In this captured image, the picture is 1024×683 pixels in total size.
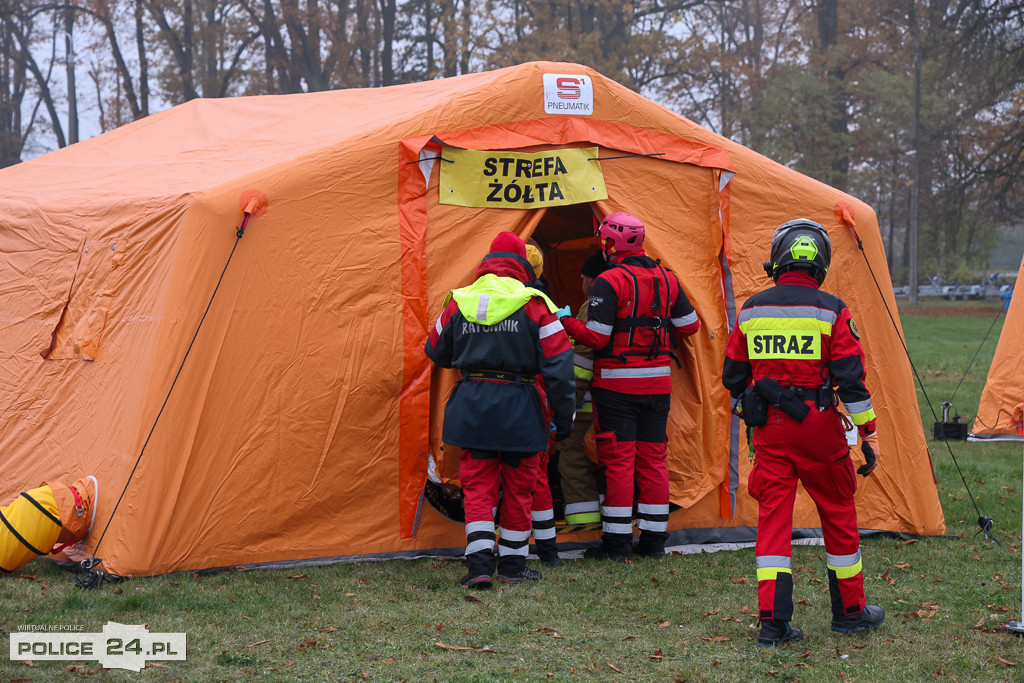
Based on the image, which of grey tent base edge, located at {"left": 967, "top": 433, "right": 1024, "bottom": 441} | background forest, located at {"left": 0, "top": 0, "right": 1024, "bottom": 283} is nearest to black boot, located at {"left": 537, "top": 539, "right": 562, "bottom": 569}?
grey tent base edge, located at {"left": 967, "top": 433, "right": 1024, "bottom": 441}

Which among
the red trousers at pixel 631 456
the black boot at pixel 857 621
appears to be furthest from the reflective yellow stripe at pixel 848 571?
the red trousers at pixel 631 456

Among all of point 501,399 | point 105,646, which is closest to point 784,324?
point 501,399

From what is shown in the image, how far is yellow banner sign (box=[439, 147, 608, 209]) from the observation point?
6.23 meters

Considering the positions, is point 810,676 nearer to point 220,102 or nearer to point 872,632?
point 872,632

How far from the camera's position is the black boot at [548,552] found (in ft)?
19.5

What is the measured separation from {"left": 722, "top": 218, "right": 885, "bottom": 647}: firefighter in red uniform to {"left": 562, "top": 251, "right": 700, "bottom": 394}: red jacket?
131 centimetres

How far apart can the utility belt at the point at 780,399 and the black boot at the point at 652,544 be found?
1731 mm

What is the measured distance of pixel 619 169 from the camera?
21.3ft

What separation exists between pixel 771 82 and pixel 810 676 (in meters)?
27.0

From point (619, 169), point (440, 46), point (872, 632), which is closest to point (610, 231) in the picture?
point (619, 169)

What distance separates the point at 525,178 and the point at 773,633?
10.5 feet

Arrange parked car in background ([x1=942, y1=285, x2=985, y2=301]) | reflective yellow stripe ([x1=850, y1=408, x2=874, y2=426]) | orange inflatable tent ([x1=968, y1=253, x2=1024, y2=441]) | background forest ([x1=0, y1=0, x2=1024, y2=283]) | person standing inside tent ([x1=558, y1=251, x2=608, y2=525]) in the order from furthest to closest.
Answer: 1. parked car in background ([x1=942, y1=285, x2=985, y2=301])
2. background forest ([x1=0, y1=0, x2=1024, y2=283])
3. orange inflatable tent ([x1=968, y1=253, x2=1024, y2=441])
4. person standing inside tent ([x1=558, y1=251, x2=608, y2=525])
5. reflective yellow stripe ([x1=850, y1=408, x2=874, y2=426])

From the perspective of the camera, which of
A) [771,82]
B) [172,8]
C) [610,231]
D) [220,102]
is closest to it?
[610,231]

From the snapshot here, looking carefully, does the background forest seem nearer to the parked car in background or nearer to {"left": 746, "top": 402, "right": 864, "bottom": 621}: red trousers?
the parked car in background
